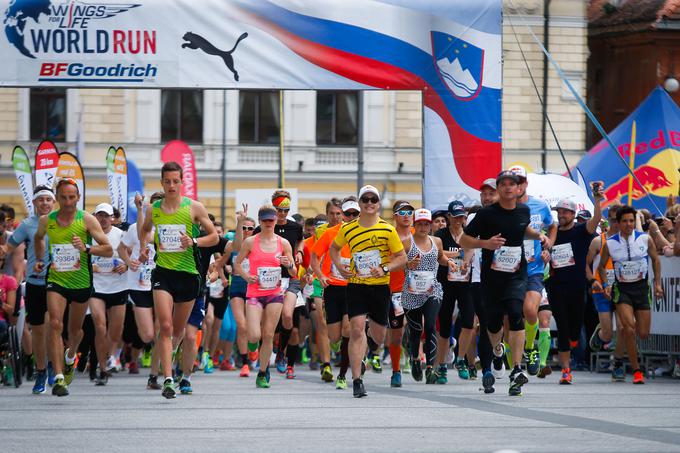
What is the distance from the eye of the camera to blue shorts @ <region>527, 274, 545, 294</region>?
16.2 metres

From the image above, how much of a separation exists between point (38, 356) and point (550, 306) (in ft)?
19.5

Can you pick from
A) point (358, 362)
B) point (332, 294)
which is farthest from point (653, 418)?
point (332, 294)

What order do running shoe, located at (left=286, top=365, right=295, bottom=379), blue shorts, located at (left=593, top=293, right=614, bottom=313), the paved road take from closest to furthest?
the paved road → blue shorts, located at (left=593, top=293, right=614, bottom=313) → running shoe, located at (left=286, top=365, right=295, bottom=379)

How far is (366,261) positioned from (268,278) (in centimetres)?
217

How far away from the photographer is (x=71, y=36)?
1741 centimetres

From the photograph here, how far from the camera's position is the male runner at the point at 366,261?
14398 mm

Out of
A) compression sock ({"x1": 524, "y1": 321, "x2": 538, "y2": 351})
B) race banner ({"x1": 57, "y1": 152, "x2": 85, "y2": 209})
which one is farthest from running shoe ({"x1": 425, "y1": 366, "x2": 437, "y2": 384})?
race banner ({"x1": 57, "y1": 152, "x2": 85, "y2": 209})

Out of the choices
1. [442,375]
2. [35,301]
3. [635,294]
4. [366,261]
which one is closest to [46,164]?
[35,301]

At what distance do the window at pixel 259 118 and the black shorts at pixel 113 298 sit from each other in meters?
31.4

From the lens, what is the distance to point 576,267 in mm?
17516

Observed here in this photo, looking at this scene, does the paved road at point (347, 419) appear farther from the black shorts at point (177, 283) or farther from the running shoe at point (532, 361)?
the black shorts at point (177, 283)

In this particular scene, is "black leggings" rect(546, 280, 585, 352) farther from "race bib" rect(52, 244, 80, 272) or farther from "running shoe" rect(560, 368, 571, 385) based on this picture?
"race bib" rect(52, 244, 80, 272)

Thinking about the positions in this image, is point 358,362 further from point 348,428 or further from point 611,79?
point 611,79

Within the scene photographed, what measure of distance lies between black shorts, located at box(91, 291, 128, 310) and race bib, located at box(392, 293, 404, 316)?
9.74 feet
